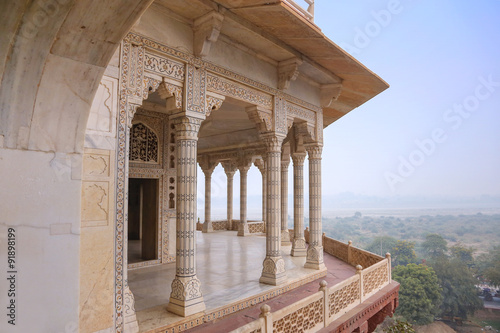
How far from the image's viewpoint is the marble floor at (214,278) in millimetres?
4941

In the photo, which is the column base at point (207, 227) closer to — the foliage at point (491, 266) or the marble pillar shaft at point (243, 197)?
the marble pillar shaft at point (243, 197)

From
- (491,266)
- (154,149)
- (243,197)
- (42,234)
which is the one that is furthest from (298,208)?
(491,266)

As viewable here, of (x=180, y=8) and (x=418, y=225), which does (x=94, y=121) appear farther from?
(x=418, y=225)

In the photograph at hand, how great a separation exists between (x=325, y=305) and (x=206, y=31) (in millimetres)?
4737

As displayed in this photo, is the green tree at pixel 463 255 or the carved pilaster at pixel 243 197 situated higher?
the carved pilaster at pixel 243 197

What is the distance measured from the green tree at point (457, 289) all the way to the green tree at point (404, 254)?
356 centimetres

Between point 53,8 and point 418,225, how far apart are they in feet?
263

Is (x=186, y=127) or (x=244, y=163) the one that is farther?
(x=244, y=163)

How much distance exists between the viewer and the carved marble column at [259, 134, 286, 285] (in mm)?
6625

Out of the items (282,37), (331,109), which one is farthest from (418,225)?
(282,37)

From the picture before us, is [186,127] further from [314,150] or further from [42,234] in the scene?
[314,150]

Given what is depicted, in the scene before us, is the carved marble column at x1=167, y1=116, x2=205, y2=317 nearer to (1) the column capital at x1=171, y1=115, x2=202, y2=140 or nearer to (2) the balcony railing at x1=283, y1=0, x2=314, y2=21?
(1) the column capital at x1=171, y1=115, x2=202, y2=140

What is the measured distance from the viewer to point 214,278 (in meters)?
6.86

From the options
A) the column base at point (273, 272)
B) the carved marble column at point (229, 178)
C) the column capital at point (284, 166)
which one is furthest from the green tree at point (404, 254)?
the column base at point (273, 272)
